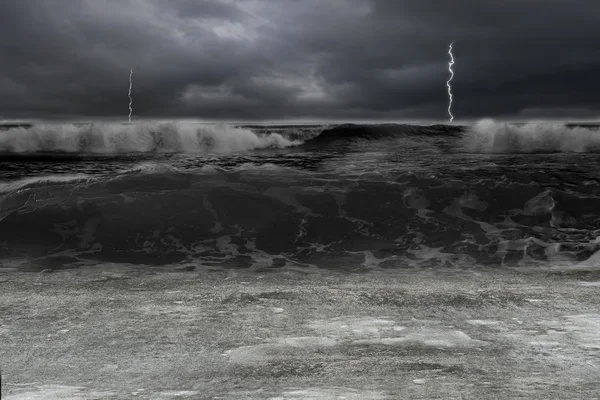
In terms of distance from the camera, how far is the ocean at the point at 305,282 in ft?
7.16

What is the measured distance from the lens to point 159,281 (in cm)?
398

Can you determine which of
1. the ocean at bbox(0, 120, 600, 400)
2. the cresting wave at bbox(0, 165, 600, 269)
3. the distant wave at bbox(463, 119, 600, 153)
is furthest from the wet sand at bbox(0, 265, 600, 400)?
the distant wave at bbox(463, 119, 600, 153)

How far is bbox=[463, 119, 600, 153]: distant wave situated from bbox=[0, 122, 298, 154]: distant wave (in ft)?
22.5

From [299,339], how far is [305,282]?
4.46 ft

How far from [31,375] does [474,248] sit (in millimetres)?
4898

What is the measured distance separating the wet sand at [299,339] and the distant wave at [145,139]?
15.3m

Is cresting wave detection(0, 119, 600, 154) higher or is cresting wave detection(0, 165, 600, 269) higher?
cresting wave detection(0, 119, 600, 154)

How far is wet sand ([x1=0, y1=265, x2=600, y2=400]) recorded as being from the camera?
2062 mm

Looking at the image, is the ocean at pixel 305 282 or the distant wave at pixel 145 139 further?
the distant wave at pixel 145 139

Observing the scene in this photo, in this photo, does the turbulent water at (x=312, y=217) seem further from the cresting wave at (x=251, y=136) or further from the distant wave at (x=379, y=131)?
the distant wave at (x=379, y=131)

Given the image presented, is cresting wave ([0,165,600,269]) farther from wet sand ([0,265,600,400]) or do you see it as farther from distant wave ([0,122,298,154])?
distant wave ([0,122,298,154])

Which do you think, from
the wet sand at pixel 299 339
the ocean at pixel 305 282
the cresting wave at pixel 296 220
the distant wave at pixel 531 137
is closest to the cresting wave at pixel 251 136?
the distant wave at pixel 531 137

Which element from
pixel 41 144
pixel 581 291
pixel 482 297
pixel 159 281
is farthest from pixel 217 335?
pixel 41 144

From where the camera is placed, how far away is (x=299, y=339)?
8.61 feet
